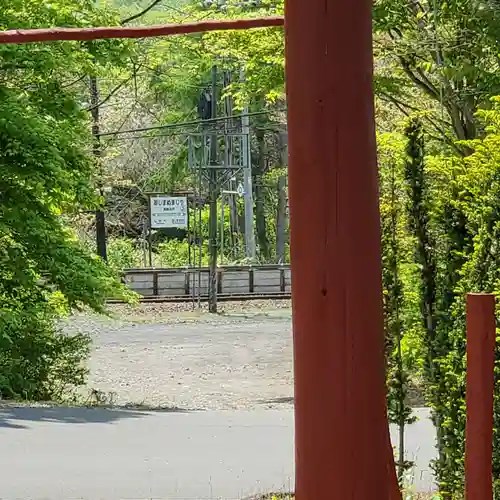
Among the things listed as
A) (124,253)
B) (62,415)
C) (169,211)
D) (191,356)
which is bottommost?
A: (191,356)

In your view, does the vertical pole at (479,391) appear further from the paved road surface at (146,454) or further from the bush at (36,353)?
the bush at (36,353)

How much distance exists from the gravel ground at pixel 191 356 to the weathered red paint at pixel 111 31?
32.1ft

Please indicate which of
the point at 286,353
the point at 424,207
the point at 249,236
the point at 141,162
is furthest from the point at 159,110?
the point at 424,207

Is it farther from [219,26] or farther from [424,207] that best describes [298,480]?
[424,207]

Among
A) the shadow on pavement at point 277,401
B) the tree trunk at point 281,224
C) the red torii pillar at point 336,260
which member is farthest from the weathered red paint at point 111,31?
the tree trunk at point 281,224

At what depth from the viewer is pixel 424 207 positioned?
16.1 feet

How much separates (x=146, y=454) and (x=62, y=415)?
8.48 ft

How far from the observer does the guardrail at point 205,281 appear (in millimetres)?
35656

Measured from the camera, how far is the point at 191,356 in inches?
845

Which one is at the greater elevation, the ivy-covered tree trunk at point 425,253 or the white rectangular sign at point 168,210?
the white rectangular sign at point 168,210

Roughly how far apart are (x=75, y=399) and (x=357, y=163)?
11.5 metres

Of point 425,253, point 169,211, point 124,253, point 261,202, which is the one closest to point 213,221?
point 169,211

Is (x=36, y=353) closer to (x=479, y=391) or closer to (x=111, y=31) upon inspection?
(x=111, y=31)

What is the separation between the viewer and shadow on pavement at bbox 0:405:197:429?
9.86 meters
